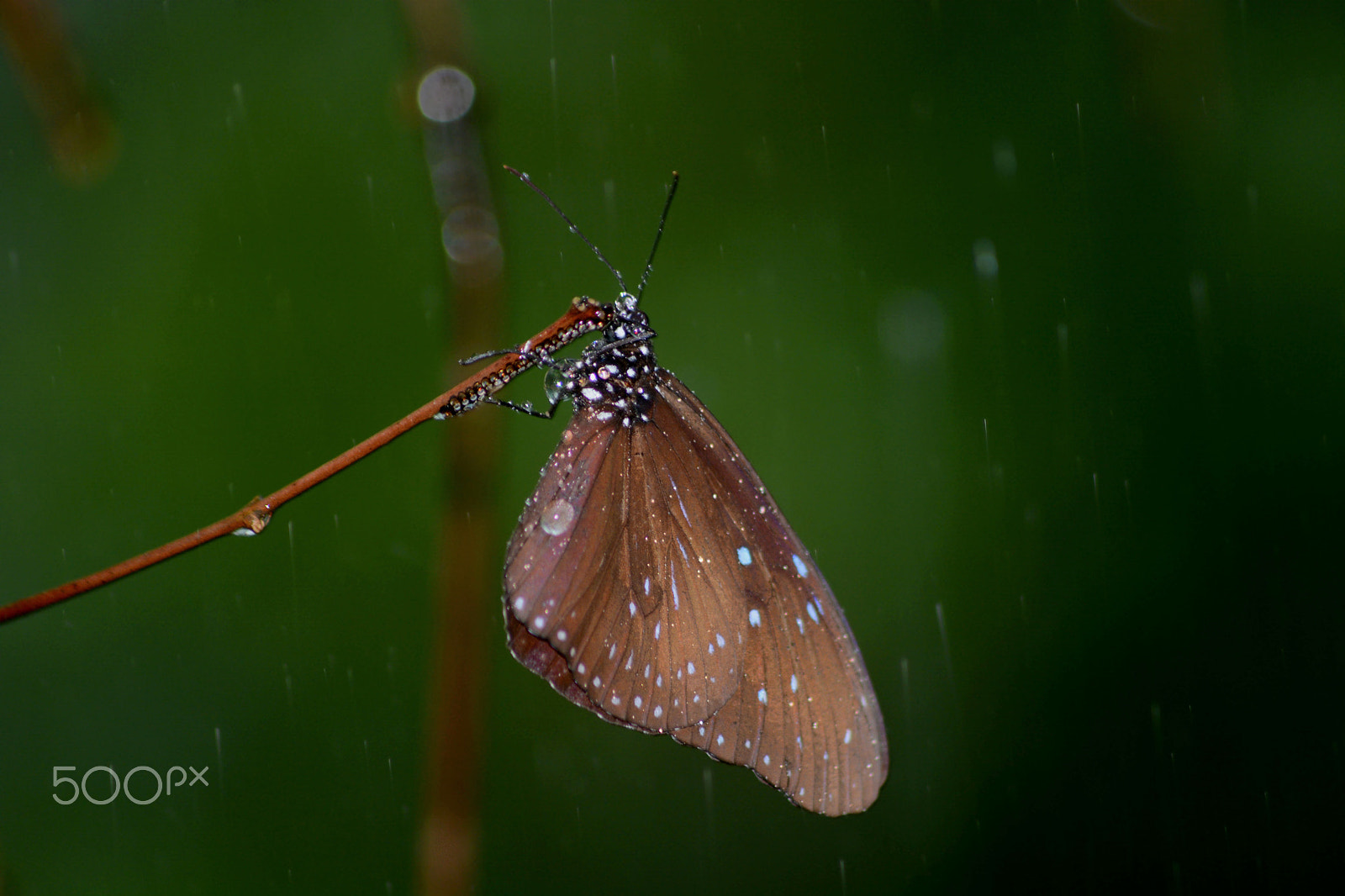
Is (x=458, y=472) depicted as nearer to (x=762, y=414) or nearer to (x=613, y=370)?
(x=613, y=370)

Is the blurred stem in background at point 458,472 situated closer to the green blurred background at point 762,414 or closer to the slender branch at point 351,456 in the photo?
the slender branch at point 351,456

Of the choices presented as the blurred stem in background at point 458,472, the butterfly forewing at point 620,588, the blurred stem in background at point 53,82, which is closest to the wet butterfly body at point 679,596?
the butterfly forewing at point 620,588

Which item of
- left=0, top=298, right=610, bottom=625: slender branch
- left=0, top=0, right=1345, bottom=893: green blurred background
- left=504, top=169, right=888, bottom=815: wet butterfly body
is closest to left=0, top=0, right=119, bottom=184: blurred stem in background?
left=0, top=298, right=610, bottom=625: slender branch

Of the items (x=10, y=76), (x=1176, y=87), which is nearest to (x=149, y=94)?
(x=10, y=76)

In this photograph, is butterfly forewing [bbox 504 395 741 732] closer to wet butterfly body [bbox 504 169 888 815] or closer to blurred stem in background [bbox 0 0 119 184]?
wet butterfly body [bbox 504 169 888 815]

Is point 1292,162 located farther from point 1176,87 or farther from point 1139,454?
point 1139,454

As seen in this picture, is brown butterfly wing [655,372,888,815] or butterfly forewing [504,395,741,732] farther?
brown butterfly wing [655,372,888,815]

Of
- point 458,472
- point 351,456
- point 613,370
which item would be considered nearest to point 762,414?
point 613,370
